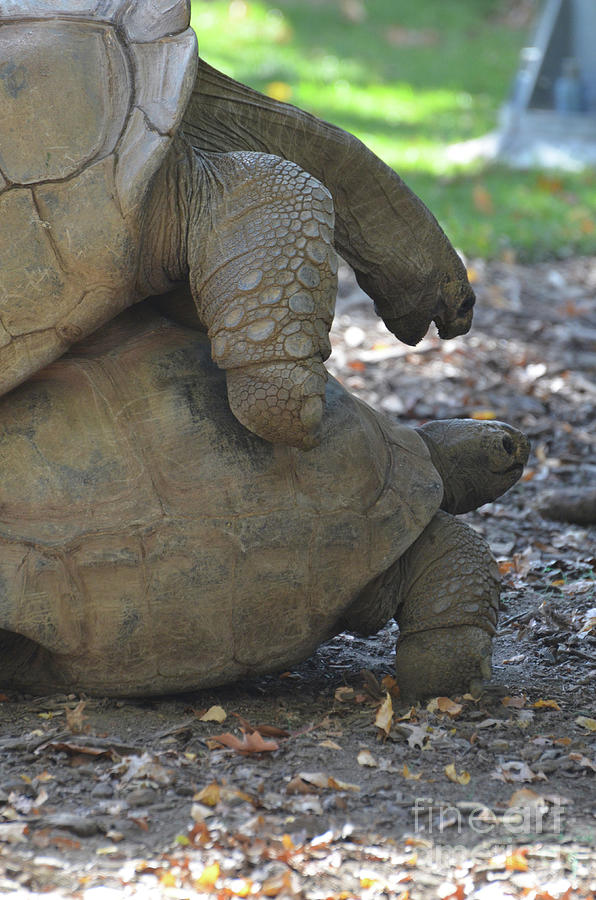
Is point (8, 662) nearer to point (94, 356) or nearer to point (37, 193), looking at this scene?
point (94, 356)

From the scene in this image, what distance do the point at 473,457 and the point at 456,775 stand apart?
1351 mm

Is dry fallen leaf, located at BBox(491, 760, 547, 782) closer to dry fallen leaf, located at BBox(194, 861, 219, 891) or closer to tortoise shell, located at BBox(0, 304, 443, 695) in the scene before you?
tortoise shell, located at BBox(0, 304, 443, 695)

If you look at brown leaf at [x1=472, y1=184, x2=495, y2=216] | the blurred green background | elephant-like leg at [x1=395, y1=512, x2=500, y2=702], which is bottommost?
elephant-like leg at [x1=395, y1=512, x2=500, y2=702]

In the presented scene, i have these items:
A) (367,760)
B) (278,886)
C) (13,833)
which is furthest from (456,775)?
(13,833)

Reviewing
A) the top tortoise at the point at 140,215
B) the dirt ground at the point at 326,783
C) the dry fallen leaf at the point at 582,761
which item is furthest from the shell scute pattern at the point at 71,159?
the dry fallen leaf at the point at 582,761

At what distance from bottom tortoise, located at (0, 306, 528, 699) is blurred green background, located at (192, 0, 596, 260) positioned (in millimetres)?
6248

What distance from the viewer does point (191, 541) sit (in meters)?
3.28

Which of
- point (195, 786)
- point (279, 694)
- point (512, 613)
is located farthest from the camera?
point (512, 613)

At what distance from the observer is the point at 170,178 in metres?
3.33

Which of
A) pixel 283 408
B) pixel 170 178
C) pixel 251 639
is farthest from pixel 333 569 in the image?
pixel 170 178

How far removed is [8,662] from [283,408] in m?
1.12

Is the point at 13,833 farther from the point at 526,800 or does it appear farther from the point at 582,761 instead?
the point at 582,761

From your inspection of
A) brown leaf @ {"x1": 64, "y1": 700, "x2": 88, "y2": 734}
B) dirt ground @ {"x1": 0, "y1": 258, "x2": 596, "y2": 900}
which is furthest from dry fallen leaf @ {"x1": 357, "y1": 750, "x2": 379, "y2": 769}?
brown leaf @ {"x1": 64, "y1": 700, "x2": 88, "y2": 734}

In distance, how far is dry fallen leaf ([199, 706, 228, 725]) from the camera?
128 inches
